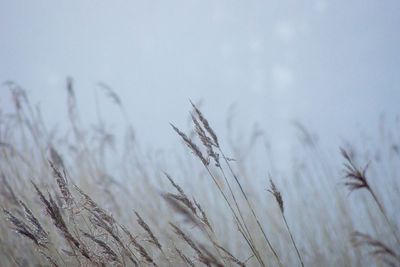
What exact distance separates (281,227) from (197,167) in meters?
1.17

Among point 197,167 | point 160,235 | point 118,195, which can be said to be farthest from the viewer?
point 197,167

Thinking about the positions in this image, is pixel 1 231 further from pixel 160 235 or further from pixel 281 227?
pixel 281 227

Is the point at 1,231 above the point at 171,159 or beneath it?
beneath

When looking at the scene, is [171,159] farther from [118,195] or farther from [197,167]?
[118,195]

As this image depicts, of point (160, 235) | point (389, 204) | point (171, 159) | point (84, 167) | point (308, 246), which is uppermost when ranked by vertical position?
point (389, 204)

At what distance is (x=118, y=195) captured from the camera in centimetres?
347

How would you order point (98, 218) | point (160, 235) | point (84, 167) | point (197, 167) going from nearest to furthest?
point (98, 218) → point (160, 235) → point (84, 167) → point (197, 167)

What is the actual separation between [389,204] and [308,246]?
1464 mm

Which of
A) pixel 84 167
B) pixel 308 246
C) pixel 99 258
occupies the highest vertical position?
pixel 308 246

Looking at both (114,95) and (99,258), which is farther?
(114,95)

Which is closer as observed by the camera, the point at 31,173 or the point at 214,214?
the point at 31,173

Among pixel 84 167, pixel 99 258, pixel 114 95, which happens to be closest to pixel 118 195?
pixel 84 167

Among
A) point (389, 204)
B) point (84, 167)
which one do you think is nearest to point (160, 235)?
point (84, 167)

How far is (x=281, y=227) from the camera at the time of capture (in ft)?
11.6
